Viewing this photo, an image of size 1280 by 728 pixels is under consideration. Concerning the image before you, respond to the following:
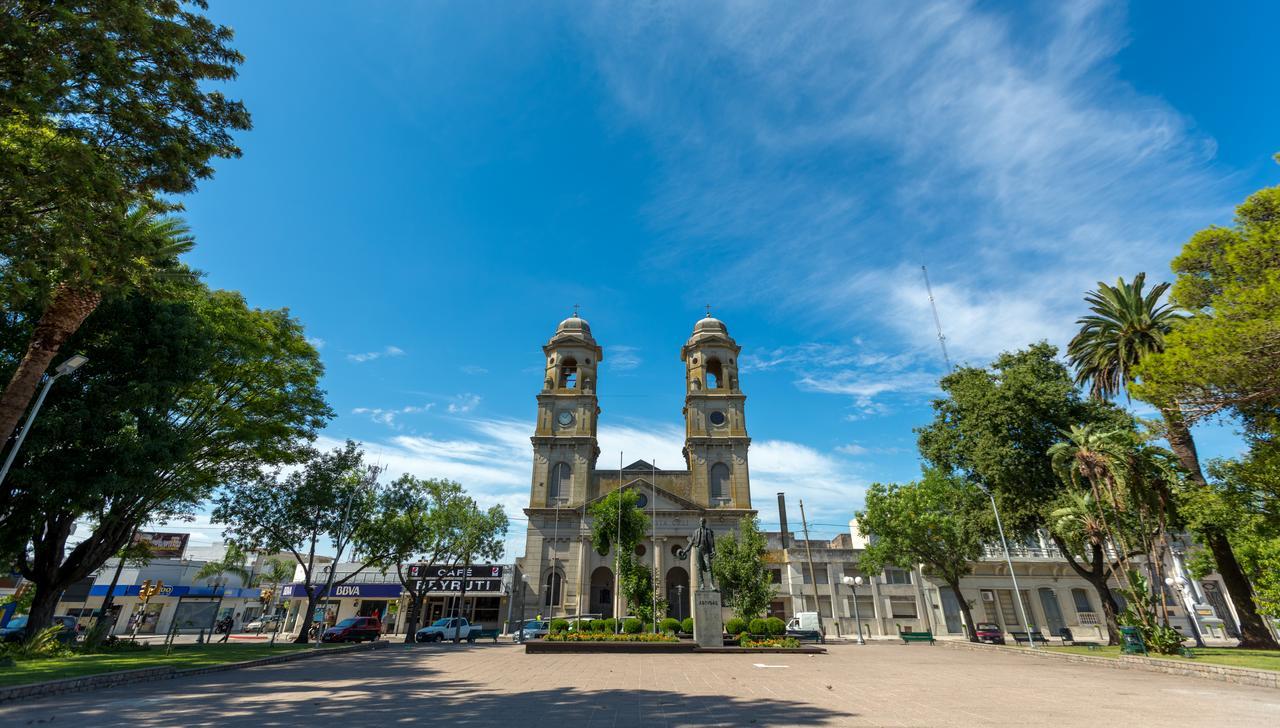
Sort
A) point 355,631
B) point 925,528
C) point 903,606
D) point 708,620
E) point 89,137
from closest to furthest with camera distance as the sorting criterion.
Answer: point 89,137
point 708,620
point 355,631
point 925,528
point 903,606

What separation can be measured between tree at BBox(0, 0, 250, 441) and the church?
33186 mm

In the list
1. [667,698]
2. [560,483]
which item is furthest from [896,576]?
[667,698]

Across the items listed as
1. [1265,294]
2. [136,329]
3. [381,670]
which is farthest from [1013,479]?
[136,329]

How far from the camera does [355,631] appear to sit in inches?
A: 1226

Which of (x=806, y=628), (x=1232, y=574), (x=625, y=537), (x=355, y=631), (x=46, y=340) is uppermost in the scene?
(x=46, y=340)

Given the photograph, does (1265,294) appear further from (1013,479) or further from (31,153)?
(31,153)

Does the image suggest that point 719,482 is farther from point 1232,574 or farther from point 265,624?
point 265,624

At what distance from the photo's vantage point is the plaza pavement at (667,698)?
7688mm

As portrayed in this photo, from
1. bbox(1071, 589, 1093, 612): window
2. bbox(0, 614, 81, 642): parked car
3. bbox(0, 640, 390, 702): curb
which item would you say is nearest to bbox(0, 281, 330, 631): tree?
bbox(0, 614, 81, 642): parked car

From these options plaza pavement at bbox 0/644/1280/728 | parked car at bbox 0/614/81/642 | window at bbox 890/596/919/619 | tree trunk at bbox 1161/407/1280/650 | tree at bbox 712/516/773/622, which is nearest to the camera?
plaza pavement at bbox 0/644/1280/728

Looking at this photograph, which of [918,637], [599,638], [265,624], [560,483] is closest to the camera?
[599,638]

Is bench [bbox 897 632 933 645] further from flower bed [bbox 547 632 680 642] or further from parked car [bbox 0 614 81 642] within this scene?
parked car [bbox 0 614 81 642]

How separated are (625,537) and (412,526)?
44.5 feet

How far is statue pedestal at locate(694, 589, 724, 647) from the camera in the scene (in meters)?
22.1
